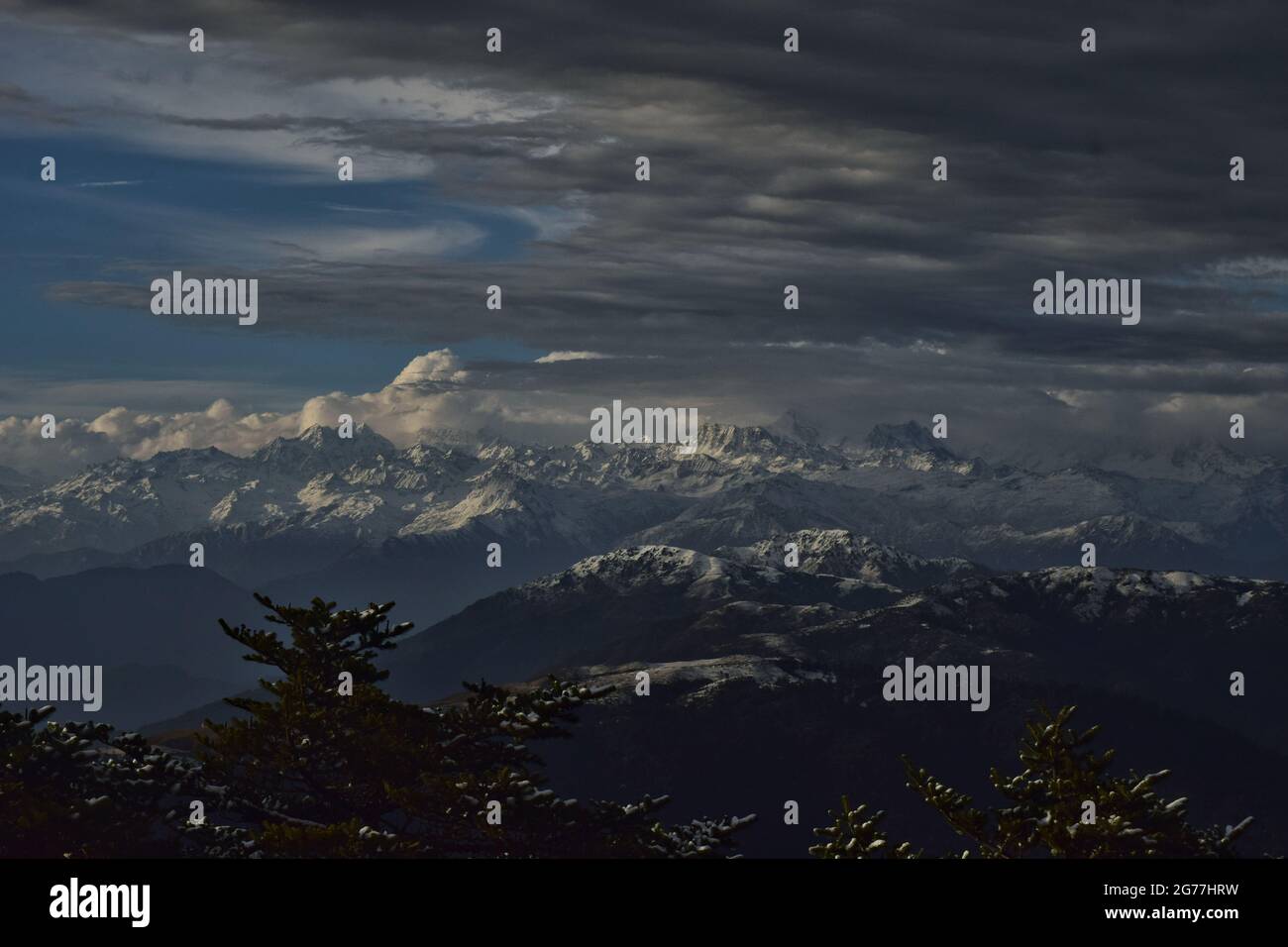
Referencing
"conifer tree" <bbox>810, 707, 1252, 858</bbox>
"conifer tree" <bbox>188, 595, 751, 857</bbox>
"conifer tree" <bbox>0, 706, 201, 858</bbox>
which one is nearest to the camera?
"conifer tree" <bbox>810, 707, 1252, 858</bbox>

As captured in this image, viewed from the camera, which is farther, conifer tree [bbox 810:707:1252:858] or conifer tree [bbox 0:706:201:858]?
conifer tree [bbox 0:706:201:858]

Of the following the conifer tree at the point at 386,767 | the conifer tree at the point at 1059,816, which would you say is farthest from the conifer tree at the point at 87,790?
the conifer tree at the point at 1059,816

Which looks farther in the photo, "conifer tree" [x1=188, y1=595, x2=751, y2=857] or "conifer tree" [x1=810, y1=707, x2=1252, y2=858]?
"conifer tree" [x1=188, y1=595, x2=751, y2=857]

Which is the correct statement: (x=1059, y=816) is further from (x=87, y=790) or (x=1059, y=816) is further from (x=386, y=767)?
(x=87, y=790)

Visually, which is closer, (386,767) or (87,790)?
(87,790)

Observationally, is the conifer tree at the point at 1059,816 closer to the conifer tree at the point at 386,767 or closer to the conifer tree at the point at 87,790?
the conifer tree at the point at 386,767

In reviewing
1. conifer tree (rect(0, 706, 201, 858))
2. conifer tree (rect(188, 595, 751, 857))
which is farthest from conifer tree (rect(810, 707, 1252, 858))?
conifer tree (rect(0, 706, 201, 858))

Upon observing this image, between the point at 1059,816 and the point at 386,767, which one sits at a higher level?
the point at 386,767

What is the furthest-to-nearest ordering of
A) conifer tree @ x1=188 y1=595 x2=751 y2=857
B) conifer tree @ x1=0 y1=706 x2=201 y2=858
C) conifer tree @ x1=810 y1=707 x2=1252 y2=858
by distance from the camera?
conifer tree @ x1=188 y1=595 x2=751 y2=857 → conifer tree @ x1=0 y1=706 x2=201 y2=858 → conifer tree @ x1=810 y1=707 x2=1252 y2=858

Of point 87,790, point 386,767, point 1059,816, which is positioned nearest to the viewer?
point 1059,816

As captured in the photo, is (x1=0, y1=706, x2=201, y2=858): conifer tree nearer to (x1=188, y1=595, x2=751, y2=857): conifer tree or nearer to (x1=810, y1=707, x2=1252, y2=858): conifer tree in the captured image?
(x1=188, y1=595, x2=751, y2=857): conifer tree

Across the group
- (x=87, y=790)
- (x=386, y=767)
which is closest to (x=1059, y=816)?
(x=386, y=767)
